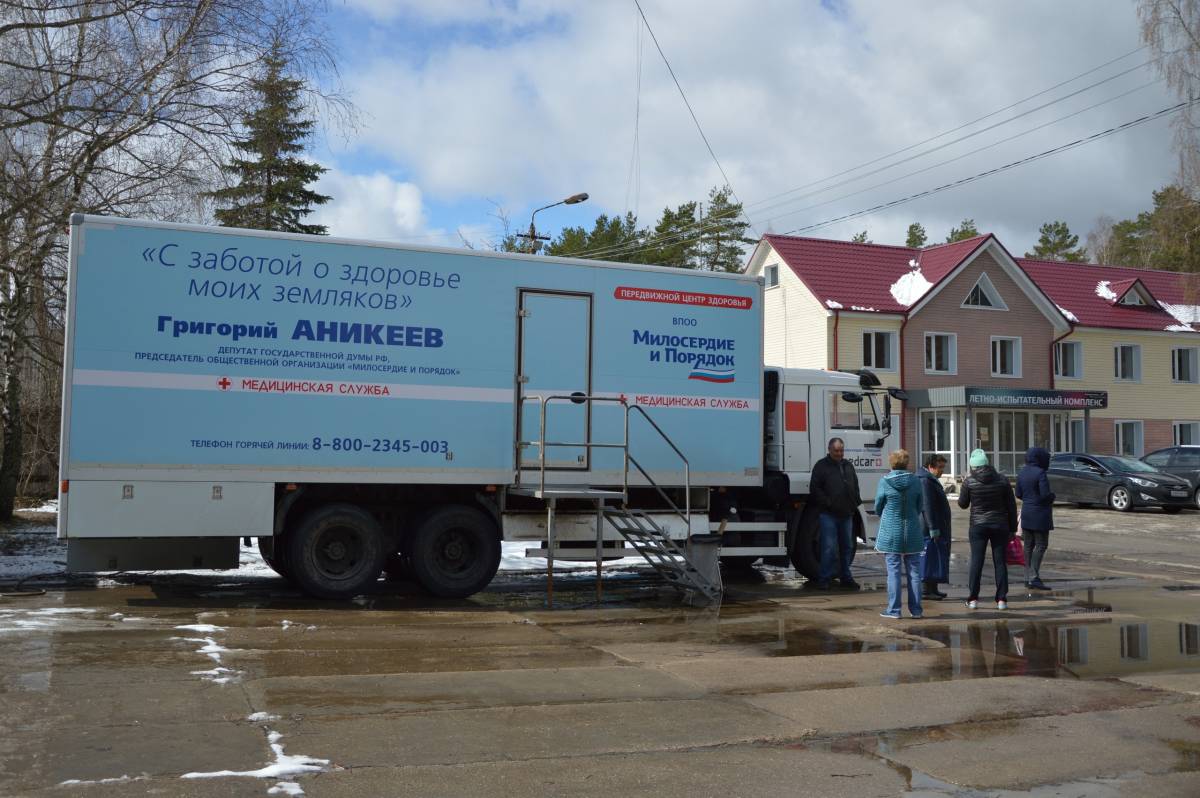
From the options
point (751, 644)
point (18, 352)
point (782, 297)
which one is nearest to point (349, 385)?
point (751, 644)

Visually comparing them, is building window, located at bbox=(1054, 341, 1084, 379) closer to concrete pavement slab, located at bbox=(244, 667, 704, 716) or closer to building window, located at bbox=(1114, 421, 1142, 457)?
building window, located at bbox=(1114, 421, 1142, 457)

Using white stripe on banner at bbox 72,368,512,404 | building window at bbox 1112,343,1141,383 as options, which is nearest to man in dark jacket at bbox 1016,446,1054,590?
white stripe on banner at bbox 72,368,512,404

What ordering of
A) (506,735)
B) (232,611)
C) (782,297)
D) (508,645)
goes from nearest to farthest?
(506,735), (508,645), (232,611), (782,297)

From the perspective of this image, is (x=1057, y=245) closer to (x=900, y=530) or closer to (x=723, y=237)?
(x=723, y=237)

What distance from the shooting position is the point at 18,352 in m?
16.3

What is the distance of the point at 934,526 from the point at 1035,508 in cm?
171

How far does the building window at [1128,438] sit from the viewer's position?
41406mm

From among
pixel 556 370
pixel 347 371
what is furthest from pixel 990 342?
pixel 347 371

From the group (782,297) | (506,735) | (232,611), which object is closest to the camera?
(506,735)

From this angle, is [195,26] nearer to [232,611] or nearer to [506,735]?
[232,611]

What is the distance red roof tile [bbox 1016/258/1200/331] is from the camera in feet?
138

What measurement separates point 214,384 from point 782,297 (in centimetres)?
3069

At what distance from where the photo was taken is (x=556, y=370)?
12.0 m

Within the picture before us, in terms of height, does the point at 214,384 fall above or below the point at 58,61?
below
